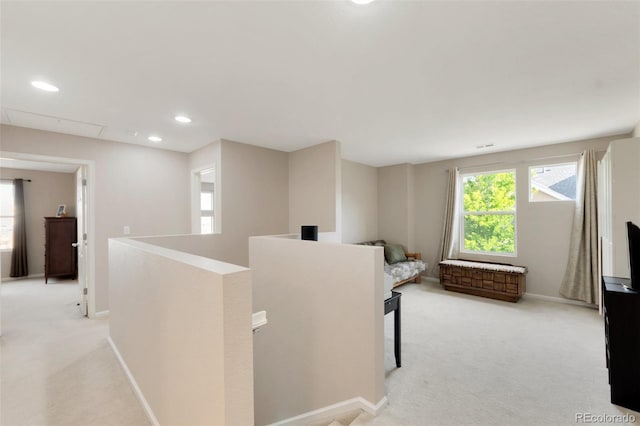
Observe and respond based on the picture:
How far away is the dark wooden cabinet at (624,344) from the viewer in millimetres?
1895

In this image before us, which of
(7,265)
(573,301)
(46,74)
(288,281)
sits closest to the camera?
(46,74)

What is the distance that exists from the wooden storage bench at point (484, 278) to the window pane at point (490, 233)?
39 centimetres

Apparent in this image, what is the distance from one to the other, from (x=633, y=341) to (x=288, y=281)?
265 cm

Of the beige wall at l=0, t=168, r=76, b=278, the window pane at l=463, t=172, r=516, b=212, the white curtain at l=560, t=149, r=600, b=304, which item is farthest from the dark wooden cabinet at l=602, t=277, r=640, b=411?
the beige wall at l=0, t=168, r=76, b=278

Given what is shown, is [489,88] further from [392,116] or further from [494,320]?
[494,320]

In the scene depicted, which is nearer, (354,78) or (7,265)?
(354,78)

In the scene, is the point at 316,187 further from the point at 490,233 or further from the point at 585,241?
the point at 585,241

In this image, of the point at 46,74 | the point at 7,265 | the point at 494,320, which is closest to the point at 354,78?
the point at 46,74

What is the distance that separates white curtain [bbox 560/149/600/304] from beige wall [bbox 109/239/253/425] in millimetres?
5119

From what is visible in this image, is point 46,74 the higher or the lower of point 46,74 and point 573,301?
the higher

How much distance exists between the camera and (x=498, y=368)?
250 cm

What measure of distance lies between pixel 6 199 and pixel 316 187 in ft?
21.9

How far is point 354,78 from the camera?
2.17m

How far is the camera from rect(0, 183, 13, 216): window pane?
18.1 ft
